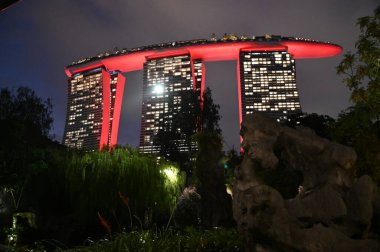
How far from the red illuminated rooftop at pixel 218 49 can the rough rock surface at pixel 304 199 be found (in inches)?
1839

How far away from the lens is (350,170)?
471 cm

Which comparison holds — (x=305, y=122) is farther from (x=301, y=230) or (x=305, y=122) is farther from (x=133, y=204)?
(x=301, y=230)

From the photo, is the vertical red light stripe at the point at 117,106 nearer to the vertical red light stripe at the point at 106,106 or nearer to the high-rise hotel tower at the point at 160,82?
the vertical red light stripe at the point at 106,106

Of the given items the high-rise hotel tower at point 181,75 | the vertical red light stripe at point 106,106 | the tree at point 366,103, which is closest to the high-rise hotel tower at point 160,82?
the high-rise hotel tower at point 181,75

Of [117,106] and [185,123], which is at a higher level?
[117,106]

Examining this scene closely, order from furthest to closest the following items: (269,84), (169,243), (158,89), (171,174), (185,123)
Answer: (269,84), (158,89), (185,123), (171,174), (169,243)

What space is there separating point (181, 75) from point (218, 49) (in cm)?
773

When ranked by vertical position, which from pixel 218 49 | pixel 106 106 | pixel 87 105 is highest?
pixel 218 49

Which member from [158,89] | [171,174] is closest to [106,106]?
[158,89]

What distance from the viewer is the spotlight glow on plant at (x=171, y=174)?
15.1 meters

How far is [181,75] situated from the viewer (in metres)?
55.8

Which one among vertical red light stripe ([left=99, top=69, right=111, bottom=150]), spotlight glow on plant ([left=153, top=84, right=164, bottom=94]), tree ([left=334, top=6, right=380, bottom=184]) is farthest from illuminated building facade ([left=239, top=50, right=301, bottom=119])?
tree ([left=334, top=6, right=380, bottom=184])

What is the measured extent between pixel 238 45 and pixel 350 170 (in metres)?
48.4

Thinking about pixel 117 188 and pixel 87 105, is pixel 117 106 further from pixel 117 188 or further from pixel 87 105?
pixel 117 188
